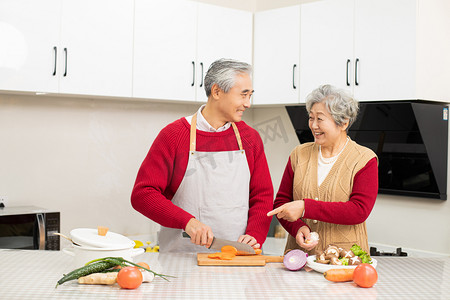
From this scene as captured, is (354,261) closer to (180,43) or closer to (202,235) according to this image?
(202,235)

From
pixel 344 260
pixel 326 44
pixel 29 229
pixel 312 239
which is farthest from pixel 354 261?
pixel 326 44

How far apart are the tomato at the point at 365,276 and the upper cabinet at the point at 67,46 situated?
212cm

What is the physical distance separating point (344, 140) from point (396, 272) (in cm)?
62

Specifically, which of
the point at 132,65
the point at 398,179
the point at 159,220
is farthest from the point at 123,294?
the point at 398,179

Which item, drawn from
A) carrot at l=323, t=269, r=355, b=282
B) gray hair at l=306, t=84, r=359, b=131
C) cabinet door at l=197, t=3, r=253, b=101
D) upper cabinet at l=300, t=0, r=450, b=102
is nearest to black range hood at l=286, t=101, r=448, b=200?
upper cabinet at l=300, t=0, r=450, b=102

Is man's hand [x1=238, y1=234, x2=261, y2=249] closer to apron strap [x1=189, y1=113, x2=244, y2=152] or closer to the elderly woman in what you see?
the elderly woman

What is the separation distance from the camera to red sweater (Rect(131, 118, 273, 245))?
1.92m

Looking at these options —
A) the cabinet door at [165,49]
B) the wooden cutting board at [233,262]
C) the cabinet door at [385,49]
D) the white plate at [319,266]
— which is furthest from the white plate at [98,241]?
the cabinet door at [385,49]

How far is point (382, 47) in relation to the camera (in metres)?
3.07

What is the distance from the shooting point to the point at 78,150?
3.49 m

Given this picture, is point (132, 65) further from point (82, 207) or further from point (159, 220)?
point (159, 220)

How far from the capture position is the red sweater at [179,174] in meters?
1.92

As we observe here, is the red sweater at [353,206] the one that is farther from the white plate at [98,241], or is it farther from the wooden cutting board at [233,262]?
the white plate at [98,241]

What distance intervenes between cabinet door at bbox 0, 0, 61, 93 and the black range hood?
1787mm
